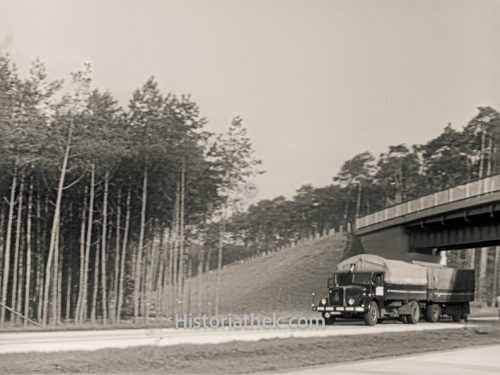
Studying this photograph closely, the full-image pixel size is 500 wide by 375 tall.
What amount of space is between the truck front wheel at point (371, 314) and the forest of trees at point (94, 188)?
1029 cm

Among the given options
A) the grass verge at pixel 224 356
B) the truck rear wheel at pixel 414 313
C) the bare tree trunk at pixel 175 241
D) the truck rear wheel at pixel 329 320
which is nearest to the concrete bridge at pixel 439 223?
the truck rear wheel at pixel 414 313

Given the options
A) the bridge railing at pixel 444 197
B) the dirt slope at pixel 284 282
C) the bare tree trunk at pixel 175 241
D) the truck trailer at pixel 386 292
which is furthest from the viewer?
the dirt slope at pixel 284 282

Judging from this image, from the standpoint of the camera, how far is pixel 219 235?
41.6 m

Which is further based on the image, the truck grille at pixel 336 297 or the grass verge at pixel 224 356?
the truck grille at pixel 336 297

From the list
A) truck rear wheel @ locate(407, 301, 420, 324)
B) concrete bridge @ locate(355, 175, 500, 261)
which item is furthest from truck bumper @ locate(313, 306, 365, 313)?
concrete bridge @ locate(355, 175, 500, 261)

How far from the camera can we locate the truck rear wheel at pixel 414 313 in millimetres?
31953

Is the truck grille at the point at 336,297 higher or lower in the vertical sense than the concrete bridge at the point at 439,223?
lower

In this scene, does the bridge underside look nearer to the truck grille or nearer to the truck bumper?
the truck grille

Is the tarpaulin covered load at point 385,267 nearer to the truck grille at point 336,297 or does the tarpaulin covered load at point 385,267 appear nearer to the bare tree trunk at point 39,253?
the truck grille at point 336,297

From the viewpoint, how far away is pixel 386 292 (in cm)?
3023

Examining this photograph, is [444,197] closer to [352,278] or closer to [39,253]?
[352,278]

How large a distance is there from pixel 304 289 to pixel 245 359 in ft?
114

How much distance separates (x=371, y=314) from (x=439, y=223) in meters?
15.8

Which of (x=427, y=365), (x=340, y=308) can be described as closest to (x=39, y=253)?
(x=340, y=308)
